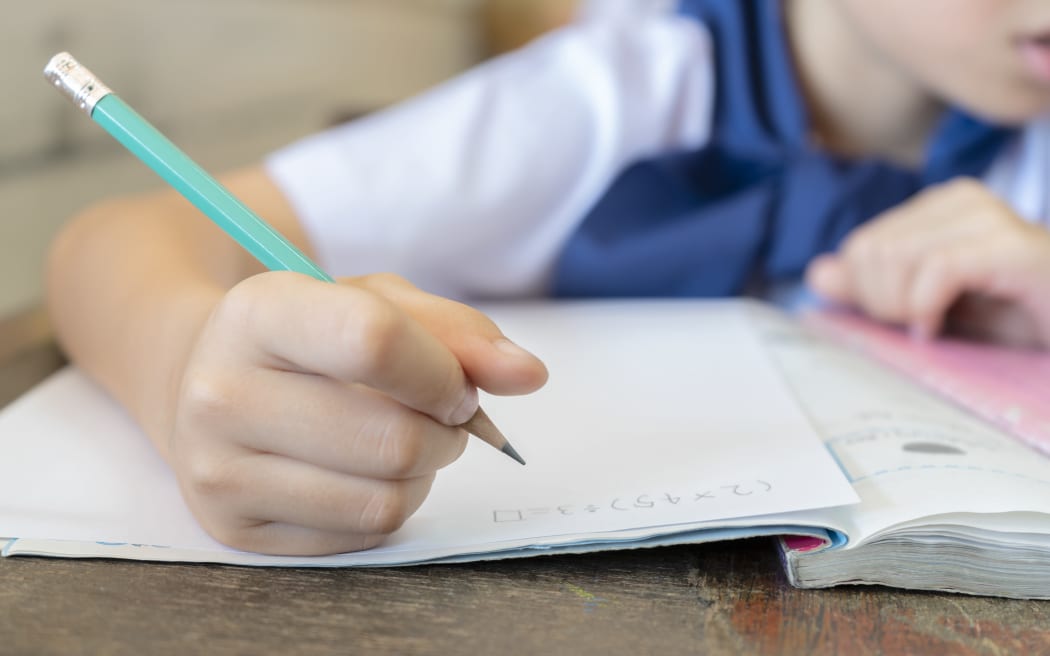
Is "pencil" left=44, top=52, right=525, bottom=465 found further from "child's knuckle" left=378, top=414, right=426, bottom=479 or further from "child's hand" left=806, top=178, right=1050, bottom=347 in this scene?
"child's hand" left=806, top=178, right=1050, bottom=347

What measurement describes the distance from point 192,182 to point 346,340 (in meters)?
0.07

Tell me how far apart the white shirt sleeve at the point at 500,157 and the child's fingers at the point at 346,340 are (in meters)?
0.30

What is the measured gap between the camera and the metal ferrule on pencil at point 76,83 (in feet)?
0.78

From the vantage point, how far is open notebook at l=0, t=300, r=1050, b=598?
0.23 m

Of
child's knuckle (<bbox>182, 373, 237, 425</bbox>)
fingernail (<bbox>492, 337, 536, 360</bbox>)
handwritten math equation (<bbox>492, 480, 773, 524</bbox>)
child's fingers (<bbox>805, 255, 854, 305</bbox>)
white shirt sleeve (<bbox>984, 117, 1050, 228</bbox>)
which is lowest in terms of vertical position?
handwritten math equation (<bbox>492, 480, 773, 524</bbox>)

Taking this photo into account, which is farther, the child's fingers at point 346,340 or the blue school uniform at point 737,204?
the blue school uniform at point 737,204

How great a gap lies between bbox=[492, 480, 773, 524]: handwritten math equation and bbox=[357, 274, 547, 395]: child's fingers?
43 millimetres

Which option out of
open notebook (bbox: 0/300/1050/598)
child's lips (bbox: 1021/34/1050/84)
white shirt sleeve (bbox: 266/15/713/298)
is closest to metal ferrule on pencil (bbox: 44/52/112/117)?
open notebook (bbox: 0/300/1050/598)

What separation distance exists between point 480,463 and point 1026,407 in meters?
0.20

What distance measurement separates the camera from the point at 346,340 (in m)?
0.19

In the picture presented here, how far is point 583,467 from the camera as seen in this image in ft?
0.90

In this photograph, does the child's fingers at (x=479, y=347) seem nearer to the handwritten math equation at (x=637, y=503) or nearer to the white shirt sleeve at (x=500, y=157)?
the handwritten math equation at (x=637, y=503)

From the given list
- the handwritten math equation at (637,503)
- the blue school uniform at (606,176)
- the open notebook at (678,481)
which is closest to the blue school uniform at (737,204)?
the blue school uniform at (606,176)

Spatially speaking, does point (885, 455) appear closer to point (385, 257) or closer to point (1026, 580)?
point (1026, 580)
